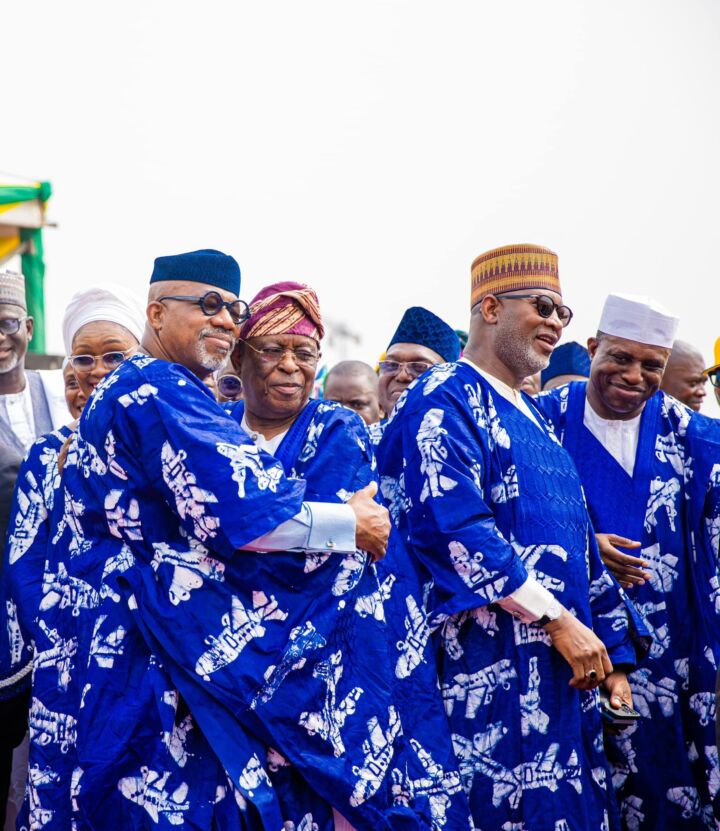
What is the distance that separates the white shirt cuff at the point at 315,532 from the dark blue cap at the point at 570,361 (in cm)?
460

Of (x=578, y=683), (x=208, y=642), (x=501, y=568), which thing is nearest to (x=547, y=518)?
(x=501, y=568)

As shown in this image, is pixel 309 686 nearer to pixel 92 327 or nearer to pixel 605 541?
pixel 605 541

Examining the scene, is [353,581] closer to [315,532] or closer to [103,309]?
[315,532]

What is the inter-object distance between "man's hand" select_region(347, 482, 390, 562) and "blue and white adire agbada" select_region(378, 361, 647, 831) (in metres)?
0.37

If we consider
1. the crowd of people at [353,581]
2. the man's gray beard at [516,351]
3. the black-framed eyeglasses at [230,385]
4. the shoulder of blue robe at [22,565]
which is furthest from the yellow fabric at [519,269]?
the black-framed eyeglasses at [230,385]

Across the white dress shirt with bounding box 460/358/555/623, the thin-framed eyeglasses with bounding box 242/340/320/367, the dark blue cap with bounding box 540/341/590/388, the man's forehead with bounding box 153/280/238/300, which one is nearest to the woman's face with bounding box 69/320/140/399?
the thin-framed eyeglasses with bounding box 242/340/320/367

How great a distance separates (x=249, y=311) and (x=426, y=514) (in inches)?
40.9

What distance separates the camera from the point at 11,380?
18.0 feet

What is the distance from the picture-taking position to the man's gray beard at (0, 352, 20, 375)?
5410 mm

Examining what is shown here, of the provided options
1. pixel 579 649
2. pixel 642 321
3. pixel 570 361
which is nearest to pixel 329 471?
pixel 579 649

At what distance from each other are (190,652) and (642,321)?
267 cm

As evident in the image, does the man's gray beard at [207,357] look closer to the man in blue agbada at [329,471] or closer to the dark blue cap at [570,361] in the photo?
the man in blue agbada at [329,471]

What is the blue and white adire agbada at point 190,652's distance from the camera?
3045 millimetres

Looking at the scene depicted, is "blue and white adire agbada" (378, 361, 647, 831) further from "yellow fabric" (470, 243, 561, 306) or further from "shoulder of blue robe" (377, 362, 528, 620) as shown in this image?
"yellow fabric" (470, 243, 561, 306)
